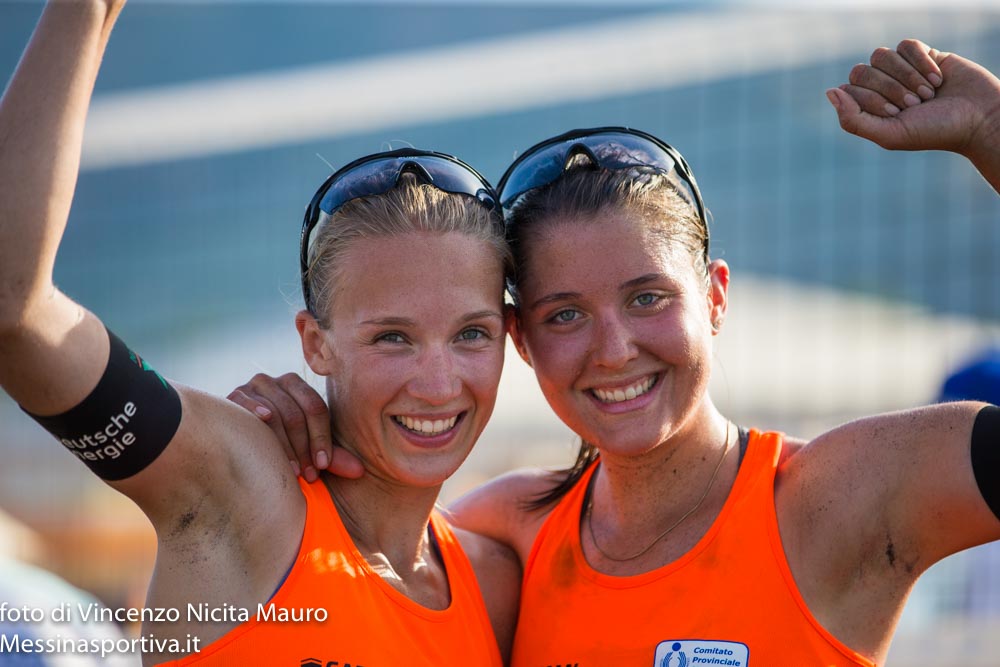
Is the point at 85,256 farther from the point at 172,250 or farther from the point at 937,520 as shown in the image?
the point at 937,520

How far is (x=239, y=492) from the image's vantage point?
2688 mm

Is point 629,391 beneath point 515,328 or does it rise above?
beneath

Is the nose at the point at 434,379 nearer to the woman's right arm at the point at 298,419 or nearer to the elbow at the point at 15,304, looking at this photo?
the woman's right arm at the point at 298,419

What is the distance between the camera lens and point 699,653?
113 inches

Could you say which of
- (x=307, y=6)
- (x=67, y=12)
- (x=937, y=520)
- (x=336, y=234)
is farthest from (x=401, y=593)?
(x=307, y=6)

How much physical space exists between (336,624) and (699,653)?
3.13 feet

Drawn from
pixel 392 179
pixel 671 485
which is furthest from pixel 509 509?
pixel 392 179

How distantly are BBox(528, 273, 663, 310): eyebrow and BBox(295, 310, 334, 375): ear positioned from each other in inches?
24.2

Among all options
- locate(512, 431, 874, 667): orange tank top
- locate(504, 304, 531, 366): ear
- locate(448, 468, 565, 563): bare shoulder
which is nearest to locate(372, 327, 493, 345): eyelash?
locate(504, 304, 531, 366): ear

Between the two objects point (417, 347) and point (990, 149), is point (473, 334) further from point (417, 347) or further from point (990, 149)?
point (990, 149)

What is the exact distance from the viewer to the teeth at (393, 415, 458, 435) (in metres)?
3.01

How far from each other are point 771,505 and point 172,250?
42.7 meters

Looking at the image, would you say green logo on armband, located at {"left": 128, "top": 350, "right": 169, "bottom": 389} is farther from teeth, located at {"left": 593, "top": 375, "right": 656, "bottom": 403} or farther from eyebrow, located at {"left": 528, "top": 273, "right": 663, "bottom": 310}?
teeth, located at {"left": 593, "top": 375, "right": 656, "bottom": 403}

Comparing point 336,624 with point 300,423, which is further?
point 300,423
